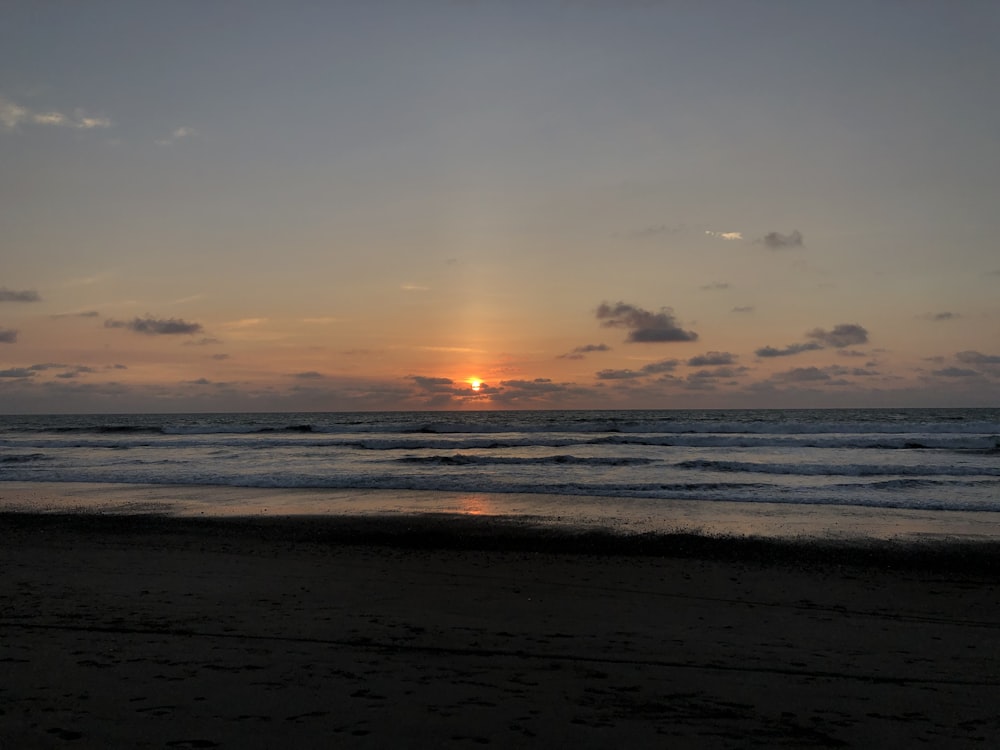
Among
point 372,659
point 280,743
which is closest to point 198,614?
point 372,659

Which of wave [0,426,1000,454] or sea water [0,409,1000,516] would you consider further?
wave [0,426,1000,454]

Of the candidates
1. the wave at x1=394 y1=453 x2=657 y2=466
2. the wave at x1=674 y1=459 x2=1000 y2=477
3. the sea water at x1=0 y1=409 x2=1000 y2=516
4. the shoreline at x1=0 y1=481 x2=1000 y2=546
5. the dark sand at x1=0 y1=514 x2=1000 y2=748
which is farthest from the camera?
the wave at x1=394 y1=453 x2=657 y2=466

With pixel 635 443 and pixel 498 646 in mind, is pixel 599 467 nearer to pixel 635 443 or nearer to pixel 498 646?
pixel 635 443

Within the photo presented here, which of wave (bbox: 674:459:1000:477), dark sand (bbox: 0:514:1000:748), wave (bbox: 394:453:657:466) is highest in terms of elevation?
dark sand (bbox: 0:514:1000:748)

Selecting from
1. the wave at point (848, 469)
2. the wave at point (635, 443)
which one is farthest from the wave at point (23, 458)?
the wave at point (848, 469)

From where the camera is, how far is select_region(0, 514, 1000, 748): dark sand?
4.87m

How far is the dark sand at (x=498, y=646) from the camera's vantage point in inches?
192

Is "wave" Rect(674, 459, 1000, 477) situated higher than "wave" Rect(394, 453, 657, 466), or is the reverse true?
"wave" Rect(674, 459, 1000, 477)

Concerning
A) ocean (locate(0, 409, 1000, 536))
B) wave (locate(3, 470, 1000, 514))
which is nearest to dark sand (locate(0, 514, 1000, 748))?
ocean (locate(0, 409, 1000, 536))

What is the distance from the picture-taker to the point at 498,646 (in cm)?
659

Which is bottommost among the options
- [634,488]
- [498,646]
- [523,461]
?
[523,461]

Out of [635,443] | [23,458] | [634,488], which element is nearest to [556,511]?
[634,488]

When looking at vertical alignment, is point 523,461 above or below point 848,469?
below

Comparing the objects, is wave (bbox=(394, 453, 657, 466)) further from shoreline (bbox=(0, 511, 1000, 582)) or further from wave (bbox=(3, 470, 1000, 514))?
shoreline (bbox=(0, 511, 1000, 582))
